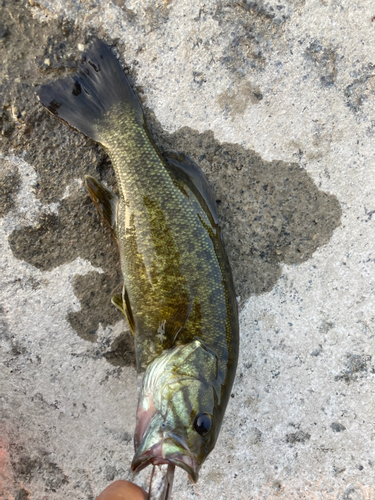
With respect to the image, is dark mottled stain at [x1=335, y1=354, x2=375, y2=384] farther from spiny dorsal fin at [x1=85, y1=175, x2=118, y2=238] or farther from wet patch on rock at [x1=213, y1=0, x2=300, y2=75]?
wet patch on rock at [x1=213, y1=0, x2=300, y2=75]

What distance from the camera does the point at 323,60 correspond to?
282cm

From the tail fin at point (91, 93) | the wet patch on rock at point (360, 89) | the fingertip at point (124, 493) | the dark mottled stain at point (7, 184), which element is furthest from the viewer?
the wet patch on rock at point (360, 89)

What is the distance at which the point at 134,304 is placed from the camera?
2543 mm

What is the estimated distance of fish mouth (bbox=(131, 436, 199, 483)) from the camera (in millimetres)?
2078

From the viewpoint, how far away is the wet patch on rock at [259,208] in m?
2.87

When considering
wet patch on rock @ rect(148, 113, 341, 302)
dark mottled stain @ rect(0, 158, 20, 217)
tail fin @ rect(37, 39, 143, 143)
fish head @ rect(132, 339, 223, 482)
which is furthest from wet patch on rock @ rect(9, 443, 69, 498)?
tail fin @ rect(37, 39, 143, 143)

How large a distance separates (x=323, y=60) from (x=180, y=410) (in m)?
2.65

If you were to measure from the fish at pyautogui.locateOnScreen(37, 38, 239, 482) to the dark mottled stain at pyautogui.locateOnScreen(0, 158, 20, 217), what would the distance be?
0.52 metres

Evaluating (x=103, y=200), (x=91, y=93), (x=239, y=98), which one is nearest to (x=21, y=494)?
(x=103, y=200)

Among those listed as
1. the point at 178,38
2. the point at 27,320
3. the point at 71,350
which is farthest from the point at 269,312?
the point at 178,38

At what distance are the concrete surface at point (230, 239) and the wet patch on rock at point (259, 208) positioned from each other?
11 millimetres

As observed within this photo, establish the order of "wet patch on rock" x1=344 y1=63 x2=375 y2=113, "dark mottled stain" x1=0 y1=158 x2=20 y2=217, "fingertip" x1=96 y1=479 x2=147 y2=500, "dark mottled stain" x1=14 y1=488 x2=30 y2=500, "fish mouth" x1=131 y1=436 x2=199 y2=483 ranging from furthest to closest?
"dark mottled stain" x1=14 y1=488 x2=30 y2=500 → "wet patch on rock" x1=344 y1=63 x2=375 y2=113 → "dark mottled stain" x1=0 y1=158 x2=20 y2=217 → "fingertip" x1=96 y1=479 x2=147 y2=500 → "fish mouth" x1=131 y1=436 x2=199 y2=483

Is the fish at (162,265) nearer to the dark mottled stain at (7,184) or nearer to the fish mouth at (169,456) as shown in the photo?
the fish mouth at (169,456)

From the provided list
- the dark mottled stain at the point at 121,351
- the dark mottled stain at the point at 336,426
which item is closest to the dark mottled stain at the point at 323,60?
the dark mottled stain at the point at 121,351
